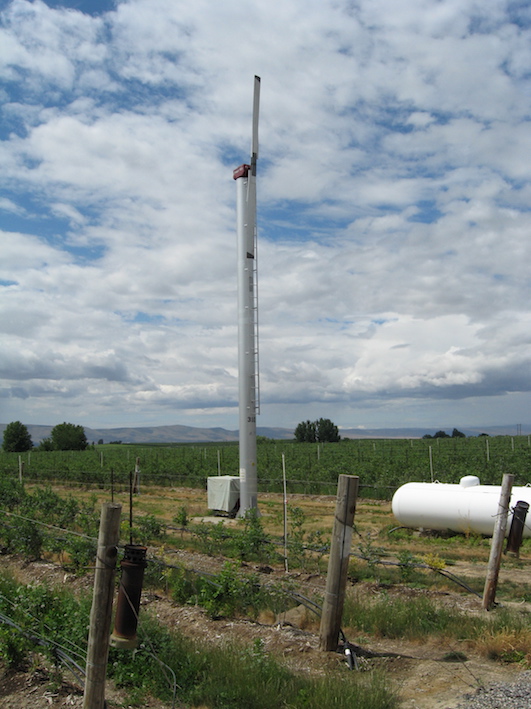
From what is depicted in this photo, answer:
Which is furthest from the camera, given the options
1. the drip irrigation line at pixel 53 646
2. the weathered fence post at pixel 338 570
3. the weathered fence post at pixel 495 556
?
the weathered fence post at pixel 495 556

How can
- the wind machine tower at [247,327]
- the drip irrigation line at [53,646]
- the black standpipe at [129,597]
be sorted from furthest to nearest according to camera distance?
the wind machine tower at [247,327] → the drip irrigation line at [53,646] → the black standpipe at [129,597]

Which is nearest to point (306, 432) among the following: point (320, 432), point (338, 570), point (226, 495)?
point (320, 432)

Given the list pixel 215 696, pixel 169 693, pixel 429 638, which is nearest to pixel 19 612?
pixel 169 693

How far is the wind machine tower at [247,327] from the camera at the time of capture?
1656 cm

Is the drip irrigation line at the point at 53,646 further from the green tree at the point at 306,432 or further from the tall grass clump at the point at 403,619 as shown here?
the green tree at the point at 306,432

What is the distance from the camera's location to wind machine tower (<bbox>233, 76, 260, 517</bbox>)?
16562 mm

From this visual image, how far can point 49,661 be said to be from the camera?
5680mm

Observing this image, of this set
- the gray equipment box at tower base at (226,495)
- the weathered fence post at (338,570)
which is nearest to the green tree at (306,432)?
the gray equipment box at tower base at (226,495)

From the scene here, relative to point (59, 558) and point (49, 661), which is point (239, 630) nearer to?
point (49, 661)

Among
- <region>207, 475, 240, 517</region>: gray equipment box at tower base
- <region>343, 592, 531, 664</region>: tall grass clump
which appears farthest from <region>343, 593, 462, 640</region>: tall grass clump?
<region>207, 475, 240, 517</region>: gray equipment box at tower base

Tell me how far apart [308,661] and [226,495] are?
11944 millimetres

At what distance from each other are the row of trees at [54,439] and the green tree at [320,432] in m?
31.3

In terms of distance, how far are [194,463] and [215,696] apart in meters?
29.2

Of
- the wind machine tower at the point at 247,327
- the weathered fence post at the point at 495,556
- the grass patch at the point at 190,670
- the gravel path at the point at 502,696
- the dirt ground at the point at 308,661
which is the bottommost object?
the dirt ground at the point at 308,661
